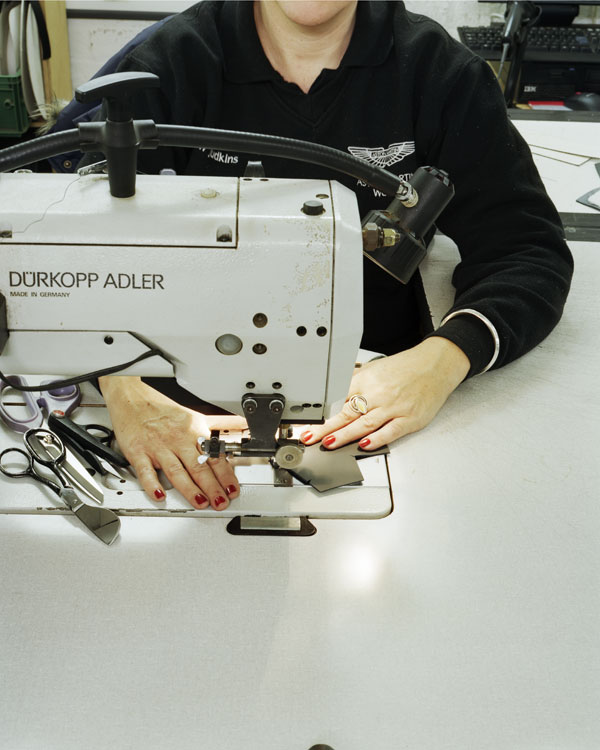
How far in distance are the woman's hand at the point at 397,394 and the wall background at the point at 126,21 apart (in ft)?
9.37

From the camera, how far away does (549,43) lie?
10.3 ft

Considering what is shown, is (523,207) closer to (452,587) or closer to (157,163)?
(157,163)

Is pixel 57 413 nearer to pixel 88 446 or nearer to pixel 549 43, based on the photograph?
pixel 88 446

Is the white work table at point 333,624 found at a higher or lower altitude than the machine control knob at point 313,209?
lower

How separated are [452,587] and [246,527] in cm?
27

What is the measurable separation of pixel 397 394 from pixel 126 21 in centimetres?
314

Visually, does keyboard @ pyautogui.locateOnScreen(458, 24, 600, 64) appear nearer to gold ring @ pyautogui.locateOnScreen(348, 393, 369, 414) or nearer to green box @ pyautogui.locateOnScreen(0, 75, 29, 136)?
green box @ pyautogui.locateOnScreen(0, 75, 29, 136)

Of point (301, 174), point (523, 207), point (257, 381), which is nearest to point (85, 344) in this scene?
point (257, 381)

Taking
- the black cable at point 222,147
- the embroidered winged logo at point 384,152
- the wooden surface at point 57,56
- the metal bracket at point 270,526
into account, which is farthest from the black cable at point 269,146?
the wooden surface at point 57,56

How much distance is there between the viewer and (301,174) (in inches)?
58.8

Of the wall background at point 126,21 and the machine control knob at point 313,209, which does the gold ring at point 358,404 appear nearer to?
the machine control knob at point 313,209

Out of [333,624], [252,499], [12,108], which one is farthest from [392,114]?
[12,108]

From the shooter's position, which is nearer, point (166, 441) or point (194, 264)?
point (194, 264)

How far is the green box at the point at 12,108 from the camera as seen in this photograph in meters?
3.40
